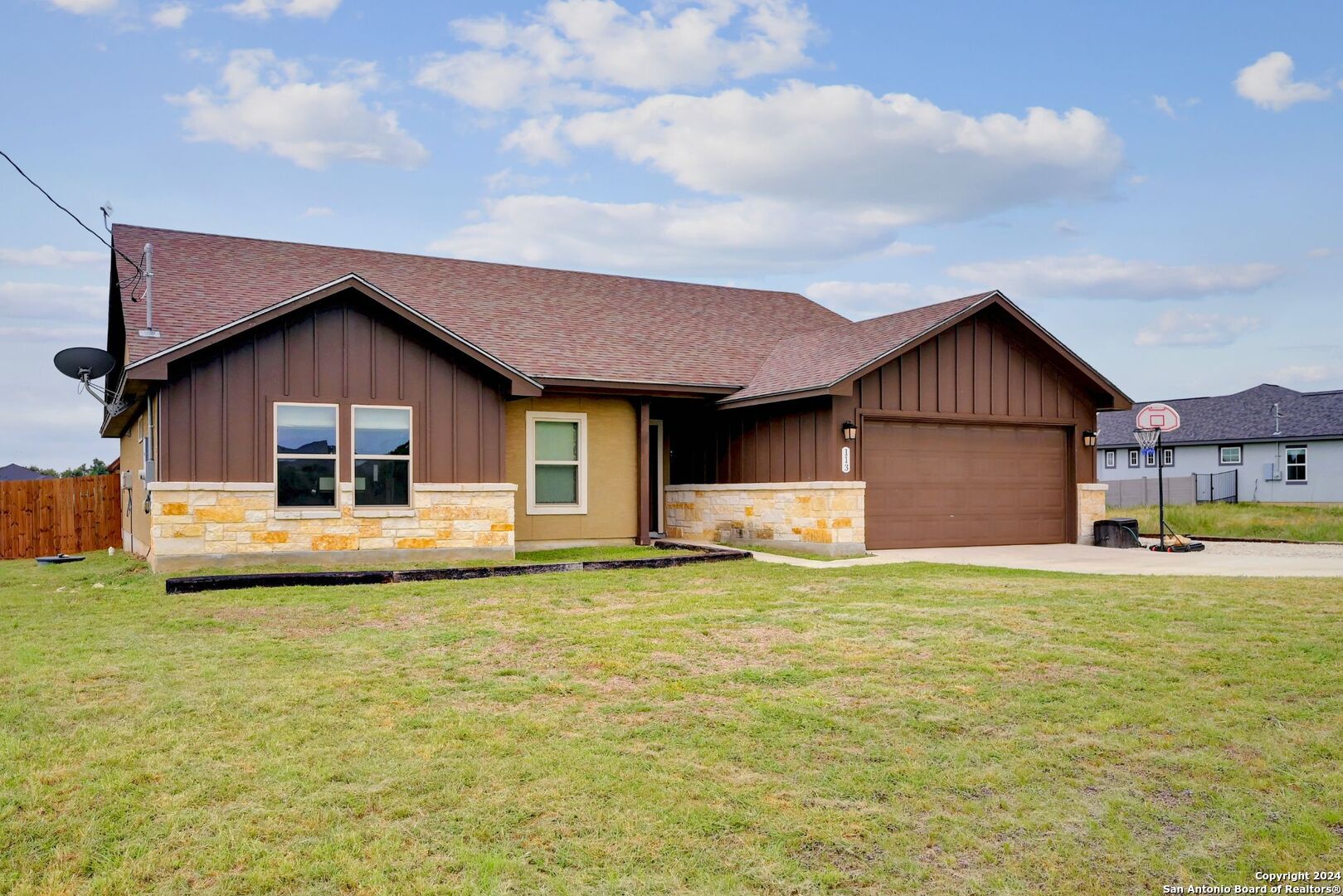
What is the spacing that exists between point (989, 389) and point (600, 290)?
877 cm

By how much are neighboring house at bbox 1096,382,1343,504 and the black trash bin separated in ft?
72.8

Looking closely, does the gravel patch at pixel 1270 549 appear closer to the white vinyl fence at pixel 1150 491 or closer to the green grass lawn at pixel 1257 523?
the green grass lawn at pixel 1257 523

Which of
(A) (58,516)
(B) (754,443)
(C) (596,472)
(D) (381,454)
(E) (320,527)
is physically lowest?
(A) (58,516)

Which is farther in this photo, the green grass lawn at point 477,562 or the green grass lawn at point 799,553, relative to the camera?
the green grass lawn at point 799,553

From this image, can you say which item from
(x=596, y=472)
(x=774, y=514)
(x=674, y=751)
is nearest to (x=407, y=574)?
(x=596, y=472)

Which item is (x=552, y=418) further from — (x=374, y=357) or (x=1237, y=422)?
(x=1237, y=422)

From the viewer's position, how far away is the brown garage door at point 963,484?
16.4 m

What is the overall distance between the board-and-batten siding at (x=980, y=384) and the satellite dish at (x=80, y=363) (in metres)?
11.6

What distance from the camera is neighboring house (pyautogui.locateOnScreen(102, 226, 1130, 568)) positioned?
13180mm

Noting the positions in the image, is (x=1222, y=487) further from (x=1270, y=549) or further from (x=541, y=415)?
(x=541, y=415)

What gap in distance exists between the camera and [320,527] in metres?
13.5

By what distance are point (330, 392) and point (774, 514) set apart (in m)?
7.53

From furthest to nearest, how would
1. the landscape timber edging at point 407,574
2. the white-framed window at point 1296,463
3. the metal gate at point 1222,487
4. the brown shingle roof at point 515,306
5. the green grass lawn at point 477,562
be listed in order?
the metal gate at point 1222,487 < the white-framed window at point 1296,463 < the brown shingle roof at point 515,306 < the green grass lawn at point 477,562 < the landscape timber edging at point 407,574

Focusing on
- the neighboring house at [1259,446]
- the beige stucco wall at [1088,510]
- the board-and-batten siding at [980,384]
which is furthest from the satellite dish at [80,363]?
the neighboring house at [1259,446]
